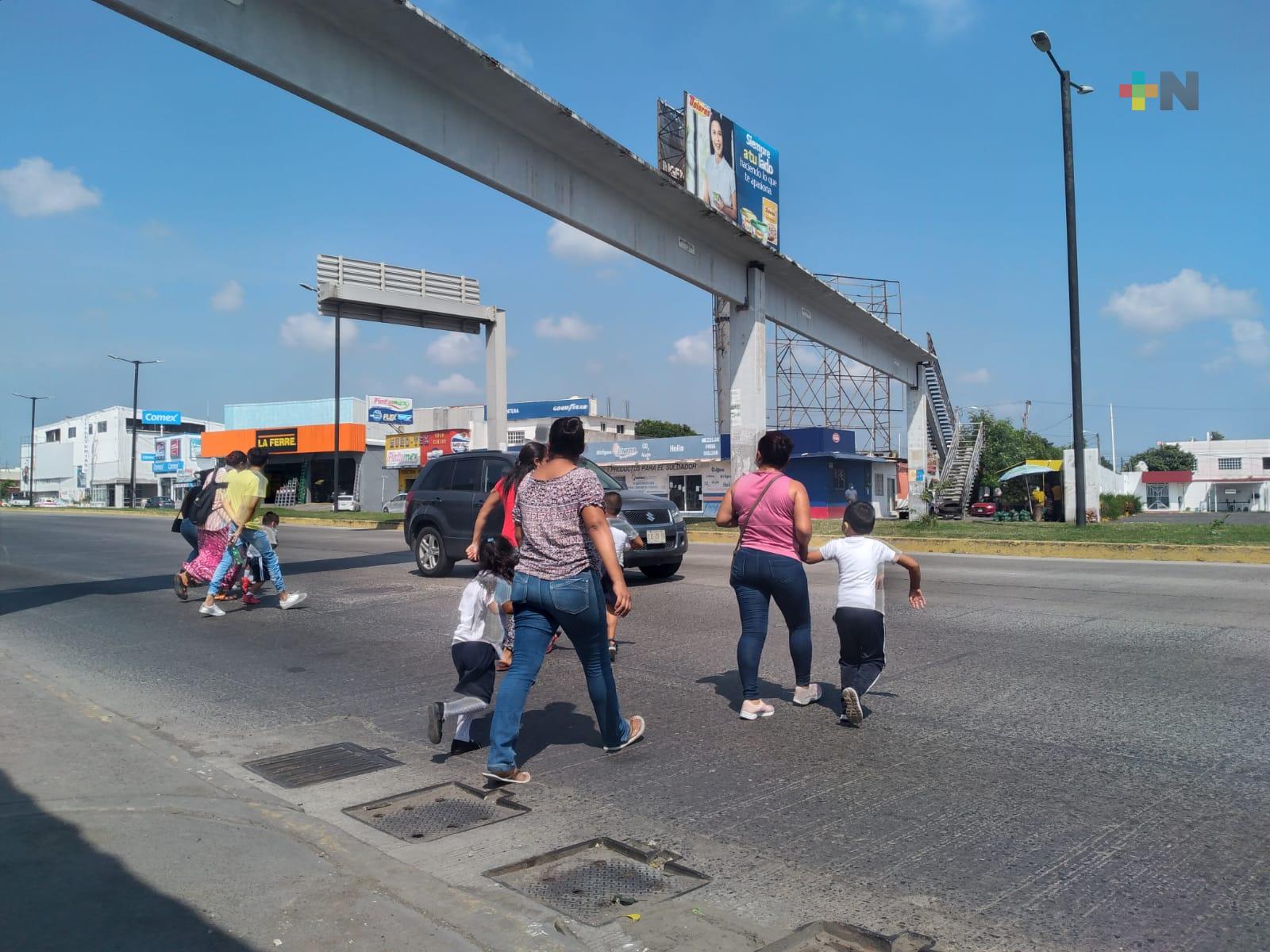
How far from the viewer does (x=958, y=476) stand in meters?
39.8

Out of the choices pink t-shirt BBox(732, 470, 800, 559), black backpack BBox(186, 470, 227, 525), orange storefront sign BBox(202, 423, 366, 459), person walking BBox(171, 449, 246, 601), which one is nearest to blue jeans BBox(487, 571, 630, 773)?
pink t-shirt BBox(732, 470, 800, 559)

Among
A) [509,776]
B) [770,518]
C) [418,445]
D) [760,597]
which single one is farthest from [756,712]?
[418,445]

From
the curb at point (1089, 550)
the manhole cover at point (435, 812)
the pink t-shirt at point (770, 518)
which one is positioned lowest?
the manhole cover at point (435, 812)

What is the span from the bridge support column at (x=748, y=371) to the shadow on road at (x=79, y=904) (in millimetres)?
22174

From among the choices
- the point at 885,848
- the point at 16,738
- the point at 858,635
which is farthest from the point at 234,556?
the point at 885,848

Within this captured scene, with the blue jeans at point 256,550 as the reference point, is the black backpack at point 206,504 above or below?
above

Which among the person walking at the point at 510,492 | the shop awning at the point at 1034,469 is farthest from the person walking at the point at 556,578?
the shop awning at the point at 1034,469

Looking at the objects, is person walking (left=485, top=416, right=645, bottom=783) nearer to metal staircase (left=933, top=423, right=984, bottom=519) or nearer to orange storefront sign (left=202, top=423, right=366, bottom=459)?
metal staircase (left=933, top=423, right=984, bottom=519)

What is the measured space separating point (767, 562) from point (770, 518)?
0.28 metres

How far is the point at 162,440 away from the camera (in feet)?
260

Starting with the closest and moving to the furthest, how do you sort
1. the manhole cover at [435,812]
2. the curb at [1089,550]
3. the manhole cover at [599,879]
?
the manhole cover at [599,879] < the manhole cover at [435,812] < the curb at [1089,550]

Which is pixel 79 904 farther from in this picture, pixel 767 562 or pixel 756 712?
pixel 767 562

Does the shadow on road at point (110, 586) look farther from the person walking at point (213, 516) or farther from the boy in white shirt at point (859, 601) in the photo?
the boy in white shirt at point (859, 601)

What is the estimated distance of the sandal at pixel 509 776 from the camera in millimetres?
4613
